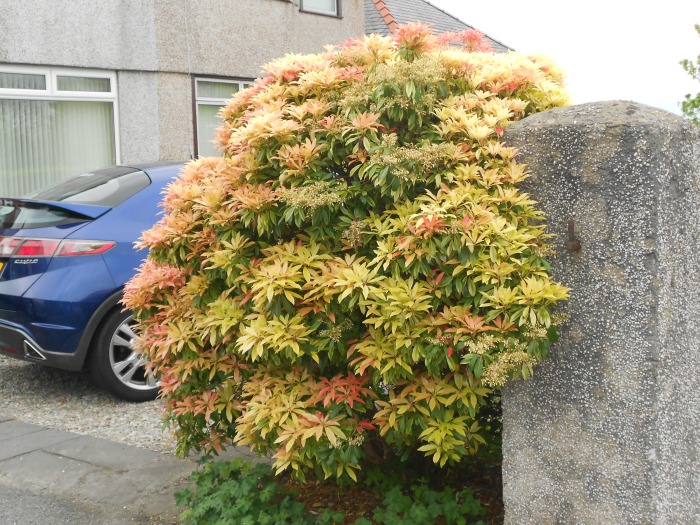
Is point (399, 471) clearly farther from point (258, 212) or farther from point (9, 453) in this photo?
point (9, 453)

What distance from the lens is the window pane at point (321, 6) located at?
16.5 meters

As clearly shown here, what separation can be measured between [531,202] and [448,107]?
24.2 inches

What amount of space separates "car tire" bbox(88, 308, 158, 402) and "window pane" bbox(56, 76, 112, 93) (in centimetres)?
699

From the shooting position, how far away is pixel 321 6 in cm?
1694

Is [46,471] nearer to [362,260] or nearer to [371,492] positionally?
[371,492]

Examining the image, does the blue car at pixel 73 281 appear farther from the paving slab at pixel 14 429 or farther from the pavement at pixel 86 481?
the pavement at pixel 86 481

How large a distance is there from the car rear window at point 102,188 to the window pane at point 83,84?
574 cm

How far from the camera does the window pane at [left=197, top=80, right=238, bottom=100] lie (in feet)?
46.2

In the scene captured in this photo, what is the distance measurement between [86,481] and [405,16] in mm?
18153

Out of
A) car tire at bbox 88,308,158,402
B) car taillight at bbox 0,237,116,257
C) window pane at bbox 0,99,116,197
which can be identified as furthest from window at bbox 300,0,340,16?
car tire at bbox 88,308,158,402

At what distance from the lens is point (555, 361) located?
3.22 m

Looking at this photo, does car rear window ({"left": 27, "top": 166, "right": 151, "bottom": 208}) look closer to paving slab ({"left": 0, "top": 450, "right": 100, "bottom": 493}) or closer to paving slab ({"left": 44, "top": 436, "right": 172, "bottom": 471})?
paving slab ({"left": 44, "top": 436, "right": 172, "bottom": 471})

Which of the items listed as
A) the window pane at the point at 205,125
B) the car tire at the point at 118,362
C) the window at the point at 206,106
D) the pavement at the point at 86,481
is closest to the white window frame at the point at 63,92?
the window at the point at 206,106

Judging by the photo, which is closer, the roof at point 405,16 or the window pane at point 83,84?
the window pane at point 83,84
